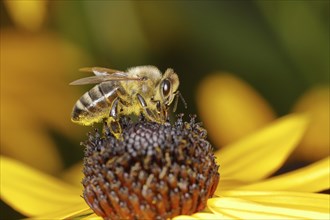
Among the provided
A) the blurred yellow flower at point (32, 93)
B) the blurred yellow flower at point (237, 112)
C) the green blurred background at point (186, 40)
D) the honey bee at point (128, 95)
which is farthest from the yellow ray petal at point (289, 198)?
the blurred yellow flower at point (32, 93)

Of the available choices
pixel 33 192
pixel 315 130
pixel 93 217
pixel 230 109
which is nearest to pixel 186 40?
pixel 230 109

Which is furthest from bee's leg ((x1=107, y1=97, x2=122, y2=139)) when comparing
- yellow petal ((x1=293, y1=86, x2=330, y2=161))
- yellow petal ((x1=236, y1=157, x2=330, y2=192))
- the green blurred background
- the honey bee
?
yellow petal ((x1=293, y1=86, x2=330, y2=161))

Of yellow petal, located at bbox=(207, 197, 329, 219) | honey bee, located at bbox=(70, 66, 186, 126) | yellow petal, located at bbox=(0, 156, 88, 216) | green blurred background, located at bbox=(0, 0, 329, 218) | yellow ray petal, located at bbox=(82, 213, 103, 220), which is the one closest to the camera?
yellow petal, located at bbox=(207, 197, 329, 219)

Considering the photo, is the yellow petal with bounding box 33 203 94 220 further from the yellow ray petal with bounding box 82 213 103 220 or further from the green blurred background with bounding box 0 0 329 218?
the green blurred background with bounding box 0 0 329 218

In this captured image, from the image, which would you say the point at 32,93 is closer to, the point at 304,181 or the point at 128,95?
the point at 128,95

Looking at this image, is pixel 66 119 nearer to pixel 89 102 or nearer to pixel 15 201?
pixel 15 201

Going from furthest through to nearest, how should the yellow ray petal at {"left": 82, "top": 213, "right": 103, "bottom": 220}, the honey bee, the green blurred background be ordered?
the green blurred background → the honey bee → the yellow ray petal at {"left": 82, "top": 213, "right": 103, "bottom": 220}
